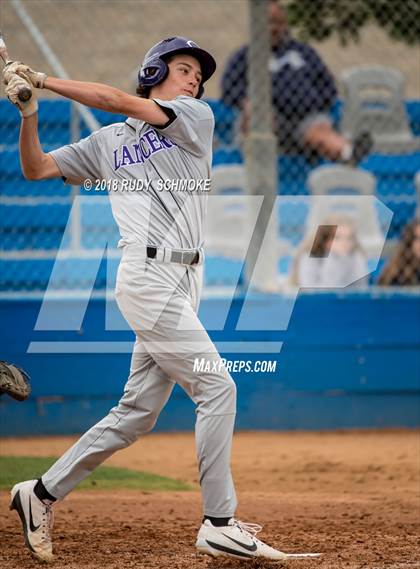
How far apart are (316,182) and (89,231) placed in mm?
1932

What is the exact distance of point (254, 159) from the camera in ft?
26.2

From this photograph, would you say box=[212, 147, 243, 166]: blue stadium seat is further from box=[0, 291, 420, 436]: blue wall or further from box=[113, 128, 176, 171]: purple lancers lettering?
box=[113, 128, 176, 171]: purple lancers lettering

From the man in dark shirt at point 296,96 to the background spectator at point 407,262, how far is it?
1.05m

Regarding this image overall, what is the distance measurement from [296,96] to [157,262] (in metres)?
4.79

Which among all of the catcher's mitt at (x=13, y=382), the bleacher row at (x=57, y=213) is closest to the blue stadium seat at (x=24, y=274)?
the bleacher row at (x=57, y=213)

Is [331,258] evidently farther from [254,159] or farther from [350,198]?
[254,159]

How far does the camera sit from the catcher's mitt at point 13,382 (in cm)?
475

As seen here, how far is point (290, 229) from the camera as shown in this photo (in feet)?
29.9

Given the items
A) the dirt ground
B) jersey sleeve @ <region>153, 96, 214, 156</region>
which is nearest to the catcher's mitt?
the dirt ground

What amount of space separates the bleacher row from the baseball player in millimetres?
3485

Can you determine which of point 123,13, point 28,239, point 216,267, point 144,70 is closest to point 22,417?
point 28,239

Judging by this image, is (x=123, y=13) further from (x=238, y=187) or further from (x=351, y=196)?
(x=351, y=196)

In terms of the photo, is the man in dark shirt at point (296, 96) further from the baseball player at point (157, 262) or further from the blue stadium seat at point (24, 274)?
the baseball player at point (157, 262)

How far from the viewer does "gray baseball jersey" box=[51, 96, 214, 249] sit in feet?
15.2
